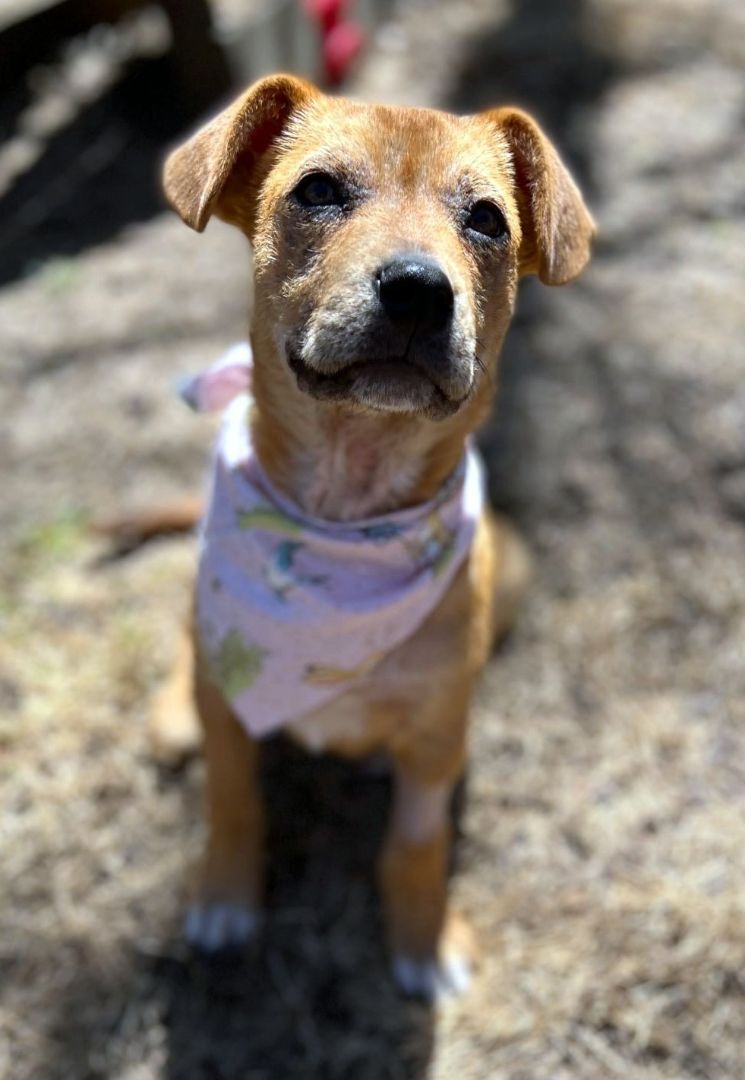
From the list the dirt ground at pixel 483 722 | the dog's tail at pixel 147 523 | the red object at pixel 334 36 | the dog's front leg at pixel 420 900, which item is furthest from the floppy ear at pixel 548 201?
the red object at pixel 334 36

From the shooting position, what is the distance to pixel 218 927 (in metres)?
2.97

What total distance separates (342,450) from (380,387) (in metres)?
0.38

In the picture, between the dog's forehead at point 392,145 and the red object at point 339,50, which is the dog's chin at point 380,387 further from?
the red object at point 339,50

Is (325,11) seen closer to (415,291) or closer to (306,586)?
(306,586)

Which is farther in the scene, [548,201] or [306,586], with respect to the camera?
[306,586]

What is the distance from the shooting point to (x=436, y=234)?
2.02 meters

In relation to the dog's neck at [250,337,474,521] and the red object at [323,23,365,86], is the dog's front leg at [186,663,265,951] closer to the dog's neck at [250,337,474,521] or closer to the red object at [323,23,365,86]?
the dog's neck at [250,337,474,521]

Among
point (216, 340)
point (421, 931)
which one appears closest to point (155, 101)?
point (216, 340)

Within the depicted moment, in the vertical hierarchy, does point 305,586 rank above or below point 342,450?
below

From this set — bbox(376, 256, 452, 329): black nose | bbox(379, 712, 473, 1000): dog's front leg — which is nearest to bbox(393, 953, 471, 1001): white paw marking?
bbox(379, 712, 473, 1000): dog's front leg

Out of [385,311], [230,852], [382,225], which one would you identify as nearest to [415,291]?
[385,311]

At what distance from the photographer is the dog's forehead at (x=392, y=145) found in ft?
6.91

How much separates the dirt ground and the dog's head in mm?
1747

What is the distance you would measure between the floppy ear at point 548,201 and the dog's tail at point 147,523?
1.94m
